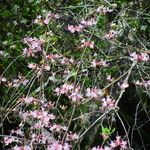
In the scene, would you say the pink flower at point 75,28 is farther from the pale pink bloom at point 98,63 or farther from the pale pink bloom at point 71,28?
the pale pink bloom at point 98,63

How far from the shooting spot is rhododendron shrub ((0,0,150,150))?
280 cm

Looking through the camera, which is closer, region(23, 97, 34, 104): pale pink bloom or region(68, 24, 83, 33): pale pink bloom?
region(23, 97, 34, 104): pale pink bloom

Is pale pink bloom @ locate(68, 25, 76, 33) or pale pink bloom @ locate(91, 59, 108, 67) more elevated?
pale pink bloom @ locate(68, 25, 76, 33)

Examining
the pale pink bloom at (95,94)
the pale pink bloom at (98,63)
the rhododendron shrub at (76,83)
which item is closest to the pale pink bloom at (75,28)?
the rhododendron shrub at (76,83)

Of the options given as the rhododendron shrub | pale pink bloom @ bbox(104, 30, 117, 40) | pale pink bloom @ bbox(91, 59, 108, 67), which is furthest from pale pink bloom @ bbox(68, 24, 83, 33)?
pale pink bloom @ bbox(91, 59, 108, 67)

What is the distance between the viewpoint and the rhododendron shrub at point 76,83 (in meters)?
2.80

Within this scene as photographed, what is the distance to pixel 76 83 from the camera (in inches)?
133

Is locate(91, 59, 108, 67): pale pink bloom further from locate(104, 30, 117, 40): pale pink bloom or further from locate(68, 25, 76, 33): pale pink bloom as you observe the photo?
locate(68, 25, 76, 33): pale pink bloom

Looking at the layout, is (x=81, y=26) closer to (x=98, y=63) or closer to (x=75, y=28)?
(x=75, y=28)

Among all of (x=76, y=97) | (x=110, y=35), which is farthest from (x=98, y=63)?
(x=76, y=97)

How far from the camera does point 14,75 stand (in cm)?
430

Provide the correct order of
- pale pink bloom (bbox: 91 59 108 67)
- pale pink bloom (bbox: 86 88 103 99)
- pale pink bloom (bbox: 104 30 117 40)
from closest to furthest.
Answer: pale pink bloom (bbox: 86 88 103 99) → pale pink bloom (bbox: 91 59 108 67) → pale pink bloom (bbox: 104 30 117 40)

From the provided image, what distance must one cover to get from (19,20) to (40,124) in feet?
8.87

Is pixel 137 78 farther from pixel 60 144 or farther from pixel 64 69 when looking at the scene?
pixel 60 144
